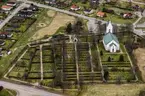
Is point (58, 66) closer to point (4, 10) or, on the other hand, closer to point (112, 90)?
point (112, 90)

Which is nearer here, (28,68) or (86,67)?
(28,68)

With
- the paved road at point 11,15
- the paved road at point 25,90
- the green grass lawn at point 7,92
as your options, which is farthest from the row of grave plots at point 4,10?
the green grass lawn at point 7,92

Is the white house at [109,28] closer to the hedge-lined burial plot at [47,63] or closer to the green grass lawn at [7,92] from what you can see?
the hedge-lined burial plot at [47,63]

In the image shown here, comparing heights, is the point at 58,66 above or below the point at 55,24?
below

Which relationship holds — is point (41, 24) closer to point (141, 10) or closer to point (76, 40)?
point (76, 40)

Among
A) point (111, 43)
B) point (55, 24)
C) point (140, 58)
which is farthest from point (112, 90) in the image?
point (55, 24)
